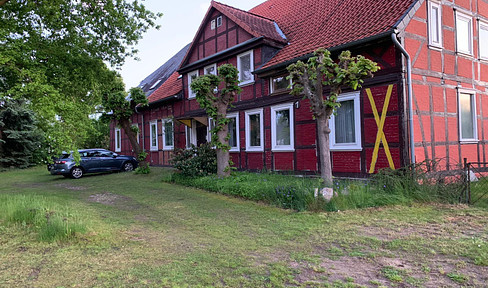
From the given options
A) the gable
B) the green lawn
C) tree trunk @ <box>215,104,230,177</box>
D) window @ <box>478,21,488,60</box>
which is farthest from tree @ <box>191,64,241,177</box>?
window @ <box>478,21,488,60</box>

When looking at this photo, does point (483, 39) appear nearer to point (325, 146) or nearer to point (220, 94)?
point (325, 146)

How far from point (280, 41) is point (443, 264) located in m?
10.6

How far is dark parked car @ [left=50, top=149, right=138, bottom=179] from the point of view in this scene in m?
16.6

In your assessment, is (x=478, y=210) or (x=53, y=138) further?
(x=53, y=138)

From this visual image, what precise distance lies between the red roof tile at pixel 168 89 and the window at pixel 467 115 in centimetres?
1297

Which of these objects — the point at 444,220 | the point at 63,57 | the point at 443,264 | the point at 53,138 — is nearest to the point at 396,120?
the point at 444,220

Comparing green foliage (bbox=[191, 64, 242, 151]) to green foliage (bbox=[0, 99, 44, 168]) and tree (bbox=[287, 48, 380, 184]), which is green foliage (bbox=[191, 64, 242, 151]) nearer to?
tree (bbox=[287, 48, 380, 184])

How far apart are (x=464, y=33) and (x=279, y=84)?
6.15 m

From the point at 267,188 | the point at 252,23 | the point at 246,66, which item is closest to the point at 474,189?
the point at 267,188

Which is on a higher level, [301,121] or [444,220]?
[301,121]

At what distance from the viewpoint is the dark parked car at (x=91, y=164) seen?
16641mm

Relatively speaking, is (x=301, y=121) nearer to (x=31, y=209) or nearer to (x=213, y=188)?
(x=213, y=188)

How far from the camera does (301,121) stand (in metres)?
11.5

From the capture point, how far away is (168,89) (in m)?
20.1
